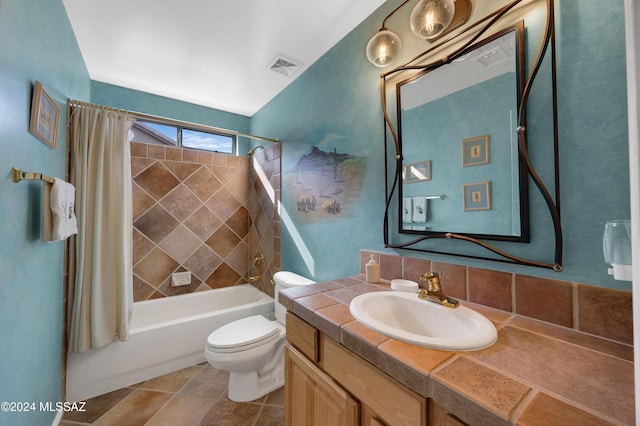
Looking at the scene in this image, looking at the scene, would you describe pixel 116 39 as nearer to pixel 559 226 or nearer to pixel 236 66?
pixel 236 66

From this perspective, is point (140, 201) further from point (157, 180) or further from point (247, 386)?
point (247, 386)

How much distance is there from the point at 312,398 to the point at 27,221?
1.48 m

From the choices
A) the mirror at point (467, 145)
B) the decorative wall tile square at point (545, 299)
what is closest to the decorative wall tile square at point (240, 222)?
the mirror at point (467, 145)

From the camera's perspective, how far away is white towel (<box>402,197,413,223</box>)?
1.30 m

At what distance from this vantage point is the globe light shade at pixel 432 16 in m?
1.05

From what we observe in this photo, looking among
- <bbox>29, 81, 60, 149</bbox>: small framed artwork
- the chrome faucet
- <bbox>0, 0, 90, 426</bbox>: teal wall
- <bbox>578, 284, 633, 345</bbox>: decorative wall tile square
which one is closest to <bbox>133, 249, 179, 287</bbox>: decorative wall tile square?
<bbox>0, 0, 90, 426</bbox>: teal wall

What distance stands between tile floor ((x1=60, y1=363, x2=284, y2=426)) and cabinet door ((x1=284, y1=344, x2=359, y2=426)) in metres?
0.64

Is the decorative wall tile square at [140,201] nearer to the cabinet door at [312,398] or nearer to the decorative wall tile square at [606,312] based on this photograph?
the cabinet door at [312,398]

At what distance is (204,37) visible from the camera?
1813 mm

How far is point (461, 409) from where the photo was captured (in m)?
0.54

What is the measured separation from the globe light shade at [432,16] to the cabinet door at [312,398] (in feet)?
4.93

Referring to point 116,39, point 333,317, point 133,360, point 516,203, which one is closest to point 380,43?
point 516,203

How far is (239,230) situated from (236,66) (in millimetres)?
1768

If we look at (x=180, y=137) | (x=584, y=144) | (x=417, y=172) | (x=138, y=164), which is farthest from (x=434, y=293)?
(x=180, y=137)
